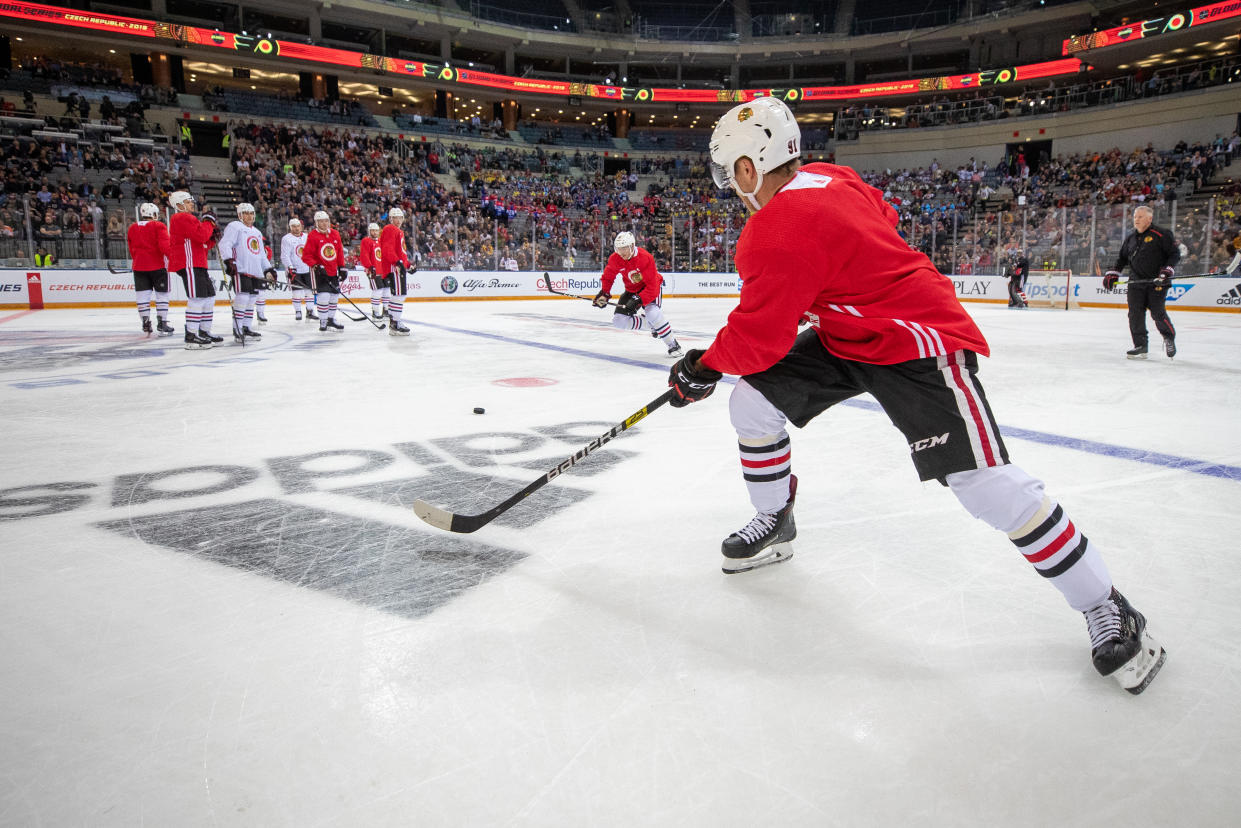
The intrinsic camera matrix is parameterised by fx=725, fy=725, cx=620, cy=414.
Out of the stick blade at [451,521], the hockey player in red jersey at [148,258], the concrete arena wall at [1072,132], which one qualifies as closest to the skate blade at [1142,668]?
the stick blade at [451,521]

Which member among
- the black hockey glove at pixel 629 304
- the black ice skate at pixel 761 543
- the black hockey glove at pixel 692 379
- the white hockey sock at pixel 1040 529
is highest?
the black hockey glove at pixel 629 304

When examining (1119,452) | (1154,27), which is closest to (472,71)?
(1154,27)

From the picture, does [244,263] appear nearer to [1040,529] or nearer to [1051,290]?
[1040,529]

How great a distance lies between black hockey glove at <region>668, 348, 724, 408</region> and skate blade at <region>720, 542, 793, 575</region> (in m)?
0.54

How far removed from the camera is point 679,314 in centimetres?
1488

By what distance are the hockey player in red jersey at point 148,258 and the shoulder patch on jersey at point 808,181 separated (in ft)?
30.7

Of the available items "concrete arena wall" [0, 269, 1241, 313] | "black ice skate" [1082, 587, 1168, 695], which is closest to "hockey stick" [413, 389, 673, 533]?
"black ice skate" [1082, 587, 1168, 695]

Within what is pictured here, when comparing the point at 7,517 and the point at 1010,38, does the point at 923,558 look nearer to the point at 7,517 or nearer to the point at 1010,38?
the point at 7,517

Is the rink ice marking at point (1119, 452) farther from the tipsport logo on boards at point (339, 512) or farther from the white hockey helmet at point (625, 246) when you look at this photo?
the white hockey helmet at point (625, 246)

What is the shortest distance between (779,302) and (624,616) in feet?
3.06

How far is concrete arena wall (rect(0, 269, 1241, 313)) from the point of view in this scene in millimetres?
14055

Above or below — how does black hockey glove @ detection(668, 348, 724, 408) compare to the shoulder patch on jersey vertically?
below

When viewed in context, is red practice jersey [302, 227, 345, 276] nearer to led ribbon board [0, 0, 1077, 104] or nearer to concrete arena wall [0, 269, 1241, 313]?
concrete arena wall [0, 269, 1241, 313]

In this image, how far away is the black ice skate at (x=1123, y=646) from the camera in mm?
1633
